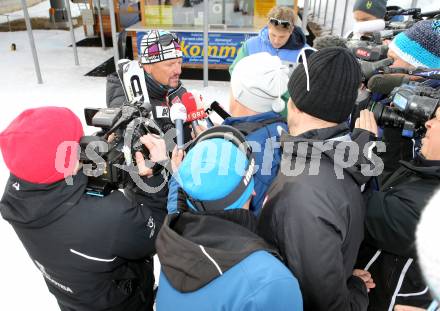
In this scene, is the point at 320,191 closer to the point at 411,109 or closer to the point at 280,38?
the point at 411,109

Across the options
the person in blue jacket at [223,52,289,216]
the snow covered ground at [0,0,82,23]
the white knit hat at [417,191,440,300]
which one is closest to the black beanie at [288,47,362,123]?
the person in blue jacket at [223,52,289,216]

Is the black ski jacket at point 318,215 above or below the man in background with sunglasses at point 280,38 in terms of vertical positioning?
below

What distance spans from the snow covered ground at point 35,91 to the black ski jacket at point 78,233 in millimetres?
1250

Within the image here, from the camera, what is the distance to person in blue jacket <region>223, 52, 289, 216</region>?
155 centimetres

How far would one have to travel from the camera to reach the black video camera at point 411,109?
1458mm

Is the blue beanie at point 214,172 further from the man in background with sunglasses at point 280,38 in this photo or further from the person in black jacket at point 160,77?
the man in background with sunglasses at point 280,38

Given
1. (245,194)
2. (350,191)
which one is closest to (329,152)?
(350,191)

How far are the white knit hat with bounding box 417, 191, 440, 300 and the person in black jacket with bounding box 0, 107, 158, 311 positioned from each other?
1.07 metres

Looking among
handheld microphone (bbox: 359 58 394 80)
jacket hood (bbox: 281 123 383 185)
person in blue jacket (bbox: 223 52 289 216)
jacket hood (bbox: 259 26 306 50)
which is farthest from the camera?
jacket hood (bbox: 259 26 306 50)

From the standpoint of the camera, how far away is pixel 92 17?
9.74 meters

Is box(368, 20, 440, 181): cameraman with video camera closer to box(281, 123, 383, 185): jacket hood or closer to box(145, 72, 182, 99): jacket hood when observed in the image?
box(281, 123, 383, 185): jacket hood

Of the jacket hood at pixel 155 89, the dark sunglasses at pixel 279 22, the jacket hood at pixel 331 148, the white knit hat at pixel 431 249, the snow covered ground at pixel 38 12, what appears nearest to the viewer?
the white knit hat at pixel 431 249

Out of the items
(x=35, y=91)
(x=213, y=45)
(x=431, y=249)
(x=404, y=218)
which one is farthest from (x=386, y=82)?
(x=35, y=91)

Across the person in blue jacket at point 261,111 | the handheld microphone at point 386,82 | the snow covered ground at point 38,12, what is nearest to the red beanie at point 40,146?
the person in blue jacket at point 261,111
